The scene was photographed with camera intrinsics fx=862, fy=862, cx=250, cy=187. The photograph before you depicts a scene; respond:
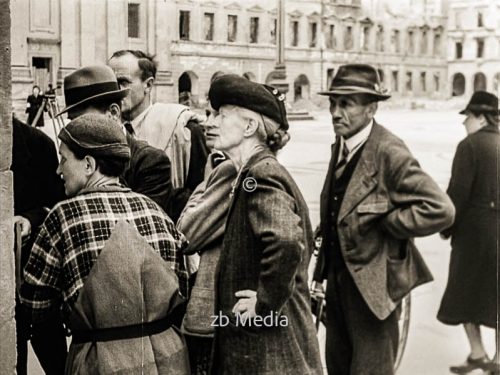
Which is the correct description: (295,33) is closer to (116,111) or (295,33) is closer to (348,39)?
(348,39)

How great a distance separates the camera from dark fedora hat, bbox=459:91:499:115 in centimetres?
472

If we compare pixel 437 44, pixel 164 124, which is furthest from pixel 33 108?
pixel 437 44

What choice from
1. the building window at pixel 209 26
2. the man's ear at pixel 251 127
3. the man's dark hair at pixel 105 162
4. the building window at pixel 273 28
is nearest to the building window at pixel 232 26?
the building window at pixel 209 26

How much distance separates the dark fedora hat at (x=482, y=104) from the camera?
4723 mm

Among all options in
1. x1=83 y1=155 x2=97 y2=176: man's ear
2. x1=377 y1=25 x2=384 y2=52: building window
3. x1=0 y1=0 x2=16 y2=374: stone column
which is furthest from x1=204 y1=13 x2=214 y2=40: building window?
x1=83 y1=155 x2=97 y2=176: man's ear

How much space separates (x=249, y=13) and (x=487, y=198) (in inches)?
66.9

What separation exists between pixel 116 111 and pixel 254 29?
1477 millimetres

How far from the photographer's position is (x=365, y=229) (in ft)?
13.3

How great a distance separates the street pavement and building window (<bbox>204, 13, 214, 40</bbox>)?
0.72m

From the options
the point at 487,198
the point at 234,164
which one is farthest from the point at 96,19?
the point at 487,198

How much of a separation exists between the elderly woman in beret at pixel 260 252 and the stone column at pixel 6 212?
0.88m

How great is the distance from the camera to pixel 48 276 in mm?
3023

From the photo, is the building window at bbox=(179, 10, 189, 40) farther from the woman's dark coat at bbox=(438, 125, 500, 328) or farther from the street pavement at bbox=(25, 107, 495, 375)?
the woman's dark coat at bbox=(438, 125, 500, 328)

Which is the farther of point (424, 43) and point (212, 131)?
point (424, 43)
